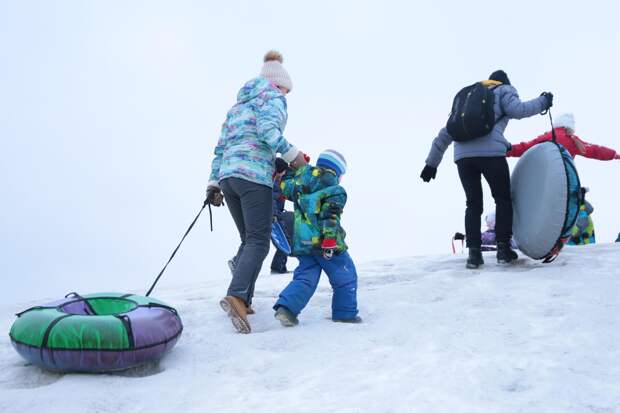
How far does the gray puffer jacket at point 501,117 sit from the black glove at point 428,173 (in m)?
0.58

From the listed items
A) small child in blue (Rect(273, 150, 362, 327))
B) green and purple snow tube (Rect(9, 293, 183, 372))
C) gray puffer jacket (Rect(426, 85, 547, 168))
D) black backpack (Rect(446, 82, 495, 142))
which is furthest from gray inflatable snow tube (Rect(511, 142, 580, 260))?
green and purple snow tube (Rect(9, 293, 183, 372))

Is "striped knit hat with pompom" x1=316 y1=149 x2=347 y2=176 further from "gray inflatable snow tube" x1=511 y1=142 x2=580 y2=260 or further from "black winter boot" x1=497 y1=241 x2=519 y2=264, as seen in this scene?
"black winter boot" x1=497 y1=241 x2=519 y2=264

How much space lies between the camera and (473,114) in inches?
180

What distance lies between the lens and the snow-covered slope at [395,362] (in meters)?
2.10

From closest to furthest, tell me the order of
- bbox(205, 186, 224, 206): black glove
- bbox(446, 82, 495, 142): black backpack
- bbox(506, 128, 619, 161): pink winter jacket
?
1. bbox(205, 186, 224, 206): black glove
2. bbox(446, 82, 495, 142): black backpack
3. bbox(506, 128, 619, 161): pink winter jacket

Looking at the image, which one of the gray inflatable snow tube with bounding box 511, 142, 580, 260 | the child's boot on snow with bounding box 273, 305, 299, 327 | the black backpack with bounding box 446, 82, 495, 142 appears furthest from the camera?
the black backpack with bounding box 446, 82, 495, 142

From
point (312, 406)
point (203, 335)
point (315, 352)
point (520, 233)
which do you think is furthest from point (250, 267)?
point (520, 233)

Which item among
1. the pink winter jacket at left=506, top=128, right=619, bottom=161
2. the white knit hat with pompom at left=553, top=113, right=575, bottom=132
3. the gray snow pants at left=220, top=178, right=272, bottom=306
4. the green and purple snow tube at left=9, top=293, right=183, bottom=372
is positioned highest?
the white knit hat with pompom at left=553, top=113, right=575, bottom=132

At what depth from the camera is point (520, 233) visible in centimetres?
487

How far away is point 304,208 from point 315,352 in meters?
0.98

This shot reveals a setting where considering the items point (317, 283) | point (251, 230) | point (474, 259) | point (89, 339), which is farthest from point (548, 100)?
point (89, 339)

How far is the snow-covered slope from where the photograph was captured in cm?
210

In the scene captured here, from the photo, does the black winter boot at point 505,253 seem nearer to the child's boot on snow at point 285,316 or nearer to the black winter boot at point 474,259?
the black winter boot at point 474,259

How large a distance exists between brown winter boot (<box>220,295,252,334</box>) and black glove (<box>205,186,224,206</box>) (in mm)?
953
